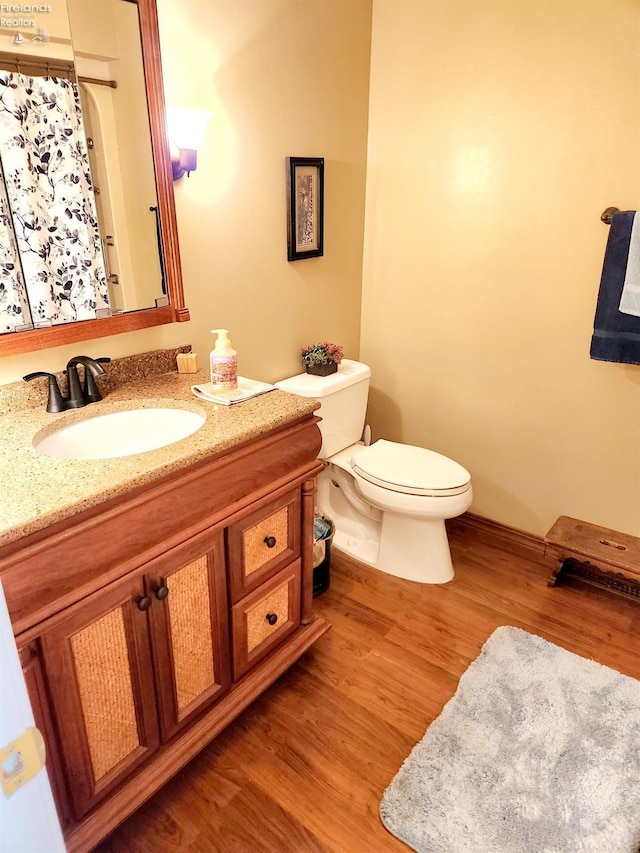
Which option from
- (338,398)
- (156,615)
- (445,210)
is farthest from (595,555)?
(156,615)

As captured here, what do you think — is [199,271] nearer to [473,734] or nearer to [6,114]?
[6,114]

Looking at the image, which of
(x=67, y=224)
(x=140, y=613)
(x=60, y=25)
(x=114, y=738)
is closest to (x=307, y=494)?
(x=140, y=613)

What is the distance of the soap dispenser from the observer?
1517mm

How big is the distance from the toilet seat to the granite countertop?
0.70 meters

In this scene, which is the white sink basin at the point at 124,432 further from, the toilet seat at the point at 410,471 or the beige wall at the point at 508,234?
the beige wall at the point at 508,234

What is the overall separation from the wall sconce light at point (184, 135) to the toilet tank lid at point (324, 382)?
78cm

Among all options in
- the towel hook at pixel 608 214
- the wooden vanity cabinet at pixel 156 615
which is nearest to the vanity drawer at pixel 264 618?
the wooden vanity cabinet at pixel 156 615

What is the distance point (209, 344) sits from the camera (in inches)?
75.5

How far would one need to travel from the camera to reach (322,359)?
2.22 metres

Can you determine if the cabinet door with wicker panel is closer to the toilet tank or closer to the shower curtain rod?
the toilet tank

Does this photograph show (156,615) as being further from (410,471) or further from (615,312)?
(615,312)

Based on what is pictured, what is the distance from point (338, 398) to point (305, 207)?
2.44 ft

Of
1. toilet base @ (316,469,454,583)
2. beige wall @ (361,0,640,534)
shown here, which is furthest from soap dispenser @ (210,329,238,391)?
beige wall @ (361,0,640,534)

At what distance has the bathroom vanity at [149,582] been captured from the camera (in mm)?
1021
